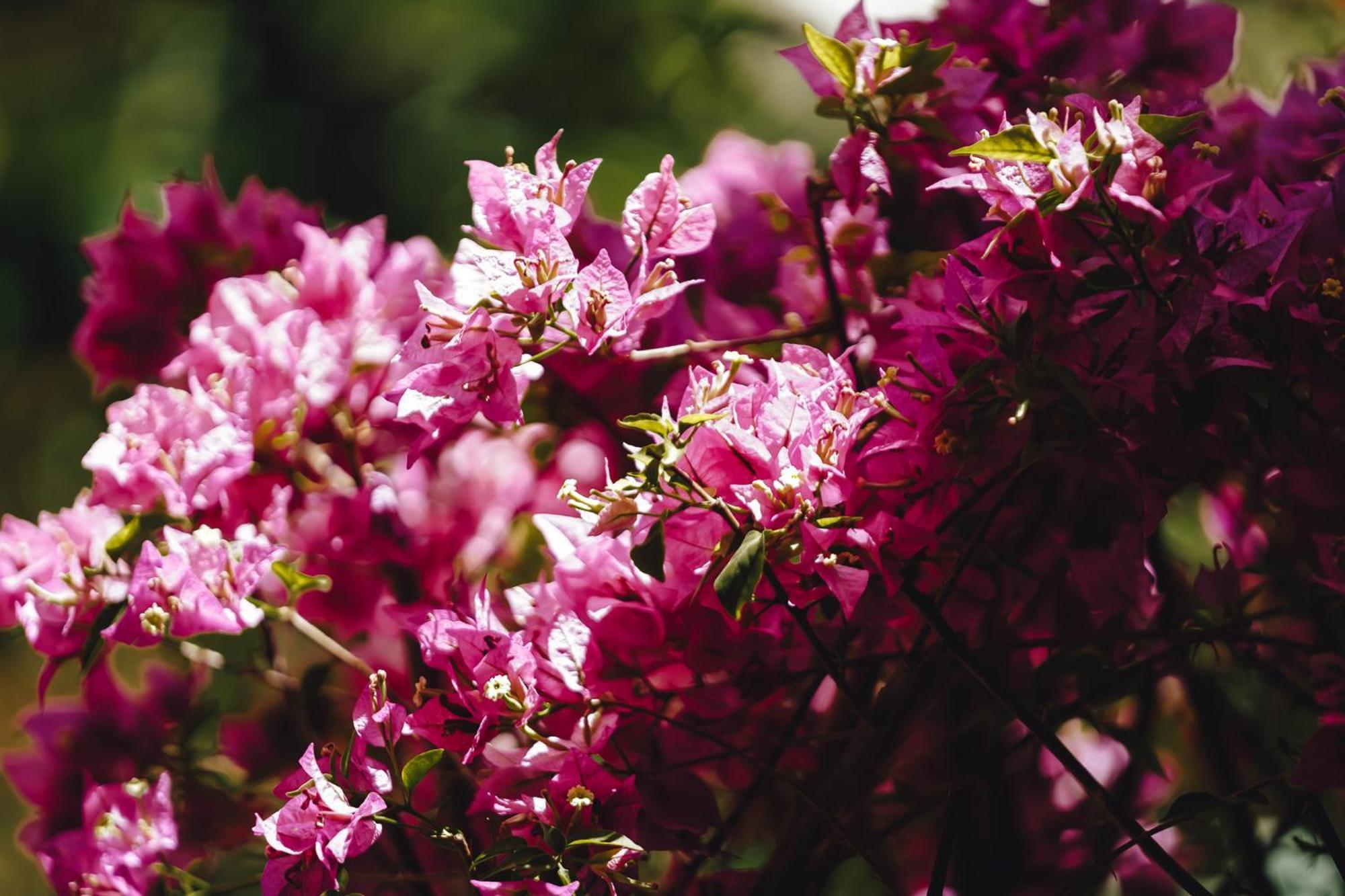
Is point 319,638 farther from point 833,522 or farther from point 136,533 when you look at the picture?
point 833,522

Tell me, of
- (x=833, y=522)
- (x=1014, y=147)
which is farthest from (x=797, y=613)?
(x=1014, y=147)

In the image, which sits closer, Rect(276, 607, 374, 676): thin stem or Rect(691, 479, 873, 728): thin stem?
Rect(691, 479, 873, 728): thin stem

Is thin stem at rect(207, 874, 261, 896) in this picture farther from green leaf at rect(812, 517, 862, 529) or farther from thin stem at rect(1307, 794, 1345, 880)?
thin stem at rect(1307, 794, 1345, 880)

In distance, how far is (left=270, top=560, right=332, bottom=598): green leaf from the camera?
0.37 meters

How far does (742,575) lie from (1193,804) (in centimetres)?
15

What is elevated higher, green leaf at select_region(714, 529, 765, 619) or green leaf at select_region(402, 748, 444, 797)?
green leaf at select_region(714, 529, 765, 619)

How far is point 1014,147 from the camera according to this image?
11.7 inches

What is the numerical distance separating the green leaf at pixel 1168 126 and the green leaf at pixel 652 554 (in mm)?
160

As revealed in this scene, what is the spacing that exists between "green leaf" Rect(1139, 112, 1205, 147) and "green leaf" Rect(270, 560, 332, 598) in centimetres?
27

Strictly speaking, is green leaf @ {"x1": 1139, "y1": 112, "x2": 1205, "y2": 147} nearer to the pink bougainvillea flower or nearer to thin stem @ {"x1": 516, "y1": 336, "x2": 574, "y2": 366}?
thin stem @ {"x1": 516, "y1": 336, "x2": 574, "y2": 366}

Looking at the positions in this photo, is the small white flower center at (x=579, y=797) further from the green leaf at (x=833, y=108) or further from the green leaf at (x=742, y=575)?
the green leaf at (x=833, y=108)

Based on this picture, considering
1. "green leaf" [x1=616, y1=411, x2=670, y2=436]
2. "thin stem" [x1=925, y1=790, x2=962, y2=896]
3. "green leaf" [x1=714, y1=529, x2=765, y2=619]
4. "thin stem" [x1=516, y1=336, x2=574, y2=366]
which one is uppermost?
"thin stem" [x1=516, y1=336, x2=574, y2=366]

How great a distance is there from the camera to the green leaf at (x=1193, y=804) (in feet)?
1.04

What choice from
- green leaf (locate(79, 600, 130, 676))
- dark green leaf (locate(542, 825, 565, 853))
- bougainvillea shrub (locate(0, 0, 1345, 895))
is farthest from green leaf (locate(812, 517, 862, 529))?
green leaf (locate(79, 600, 130, 676))
